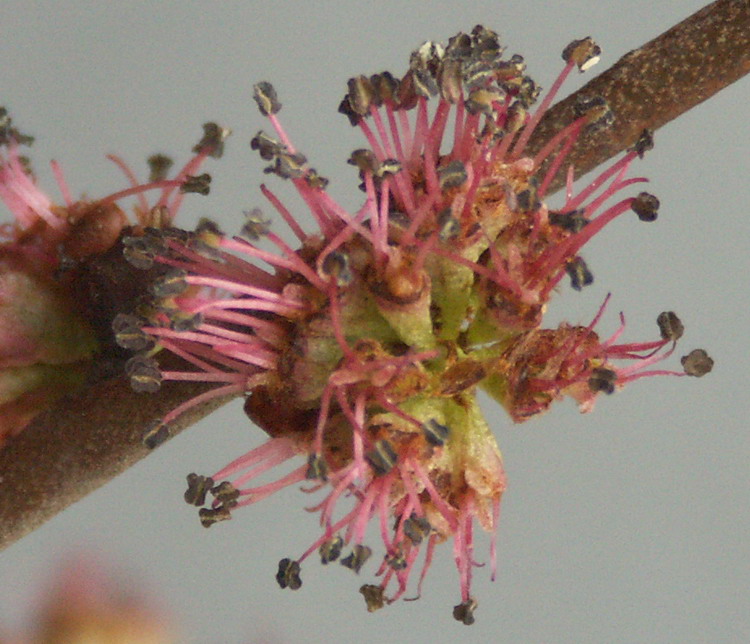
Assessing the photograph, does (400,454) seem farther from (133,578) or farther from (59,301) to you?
(133,578)

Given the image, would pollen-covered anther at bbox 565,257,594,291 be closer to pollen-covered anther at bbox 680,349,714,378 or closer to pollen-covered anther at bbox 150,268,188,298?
pollen-covered anther at bbox 680,349,714,378

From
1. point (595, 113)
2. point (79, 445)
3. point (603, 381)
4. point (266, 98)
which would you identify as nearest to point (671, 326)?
point (603, 381)

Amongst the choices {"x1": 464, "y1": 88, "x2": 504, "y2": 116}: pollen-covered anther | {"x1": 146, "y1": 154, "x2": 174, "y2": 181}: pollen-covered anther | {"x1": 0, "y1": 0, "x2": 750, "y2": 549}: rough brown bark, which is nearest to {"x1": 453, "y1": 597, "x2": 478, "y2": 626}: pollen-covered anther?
{"x1": 0, "y1": 0, "x2": 750, "y2": 549}: rough brown bark

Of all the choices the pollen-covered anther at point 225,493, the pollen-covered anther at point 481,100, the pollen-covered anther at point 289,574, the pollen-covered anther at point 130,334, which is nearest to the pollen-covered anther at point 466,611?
the pollen-covered anther at point 289,574

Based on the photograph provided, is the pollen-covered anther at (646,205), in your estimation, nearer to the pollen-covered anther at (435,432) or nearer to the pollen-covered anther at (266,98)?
the pollen-covered anther at (435,432)

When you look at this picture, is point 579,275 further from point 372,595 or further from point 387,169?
point 372,595

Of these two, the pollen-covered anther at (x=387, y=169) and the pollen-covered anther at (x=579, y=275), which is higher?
the pollen-covered anther at (x=387, y=169)

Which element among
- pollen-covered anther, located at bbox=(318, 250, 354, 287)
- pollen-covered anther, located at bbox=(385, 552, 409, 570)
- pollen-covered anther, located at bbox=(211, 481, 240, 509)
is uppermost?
pollen-covered anther, located at bbox=(318, 250, 354, 287)

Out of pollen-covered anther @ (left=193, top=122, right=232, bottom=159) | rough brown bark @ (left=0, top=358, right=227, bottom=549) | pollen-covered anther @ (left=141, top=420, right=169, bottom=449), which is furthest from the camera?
pollen-covered anther @ (left=193, top=122, right=232, bottom=159)
